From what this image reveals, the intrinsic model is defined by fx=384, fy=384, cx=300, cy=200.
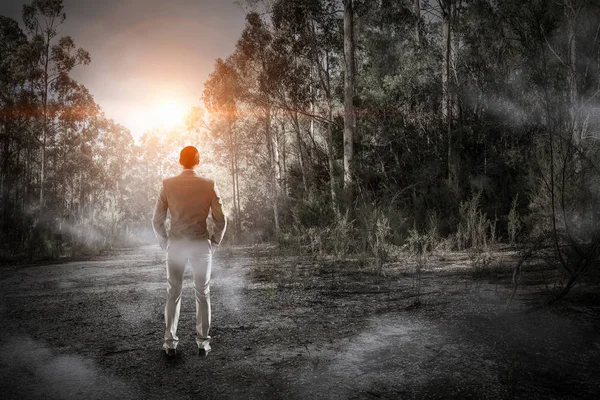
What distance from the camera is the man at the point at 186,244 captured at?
3.42 m

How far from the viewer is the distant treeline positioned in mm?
10992

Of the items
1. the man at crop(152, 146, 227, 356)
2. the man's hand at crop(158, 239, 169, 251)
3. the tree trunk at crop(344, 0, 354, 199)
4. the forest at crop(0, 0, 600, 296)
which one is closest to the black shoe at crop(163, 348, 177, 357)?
the man at crop(152, 146, 227, 356)

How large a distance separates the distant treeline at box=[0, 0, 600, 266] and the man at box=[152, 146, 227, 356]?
5.38 meters

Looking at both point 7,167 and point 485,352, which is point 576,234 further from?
point 7,167

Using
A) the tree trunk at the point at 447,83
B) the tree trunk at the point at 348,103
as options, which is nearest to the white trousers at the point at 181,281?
the tree trunk at the point at 348,103

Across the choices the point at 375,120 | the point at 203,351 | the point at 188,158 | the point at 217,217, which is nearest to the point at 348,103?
the point at 375,120

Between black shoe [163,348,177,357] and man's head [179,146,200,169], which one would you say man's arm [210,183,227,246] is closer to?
man's head [179,146,200,169]

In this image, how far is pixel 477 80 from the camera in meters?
17.7

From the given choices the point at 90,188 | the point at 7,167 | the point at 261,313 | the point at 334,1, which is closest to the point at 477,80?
the point at 334,1

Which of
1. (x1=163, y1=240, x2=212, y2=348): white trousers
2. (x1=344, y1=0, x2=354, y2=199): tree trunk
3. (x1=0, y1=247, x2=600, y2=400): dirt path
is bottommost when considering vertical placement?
(x1=0, y1=247, x2=600, y2=400): dirt path

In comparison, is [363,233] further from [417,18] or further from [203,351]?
[417,18]

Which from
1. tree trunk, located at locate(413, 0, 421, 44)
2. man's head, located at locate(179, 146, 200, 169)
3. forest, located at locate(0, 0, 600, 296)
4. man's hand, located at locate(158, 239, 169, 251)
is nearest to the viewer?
man's hand, located at locate(158, 239, 169, 251)

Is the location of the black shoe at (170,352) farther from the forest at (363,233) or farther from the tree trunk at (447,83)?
the tree trunk at (447,83)

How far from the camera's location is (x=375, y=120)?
1708 cm
